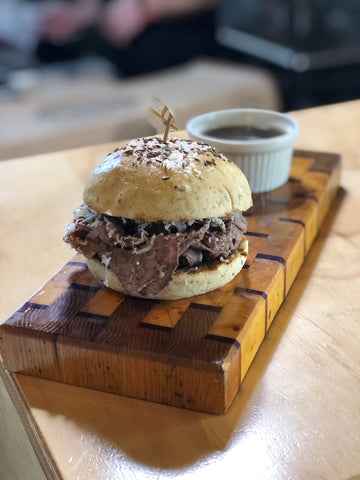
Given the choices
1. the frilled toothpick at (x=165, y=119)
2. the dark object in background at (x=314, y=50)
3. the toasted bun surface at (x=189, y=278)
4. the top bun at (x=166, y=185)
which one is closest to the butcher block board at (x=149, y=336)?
the toasted bun surface at (x=189, y=278)

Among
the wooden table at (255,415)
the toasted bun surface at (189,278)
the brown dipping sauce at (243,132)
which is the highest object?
the toasted bun surface at (189,278)

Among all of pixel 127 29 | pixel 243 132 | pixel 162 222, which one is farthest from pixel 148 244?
pixel 127 29

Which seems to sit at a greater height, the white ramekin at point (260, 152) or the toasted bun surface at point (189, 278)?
the toasted bun surface at point (189, 278)

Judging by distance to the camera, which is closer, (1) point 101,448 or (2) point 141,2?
(1) point 101,448

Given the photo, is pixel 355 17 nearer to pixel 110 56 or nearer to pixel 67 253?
pixel 110 56

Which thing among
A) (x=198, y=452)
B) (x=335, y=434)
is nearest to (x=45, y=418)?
(x=198, y=452)

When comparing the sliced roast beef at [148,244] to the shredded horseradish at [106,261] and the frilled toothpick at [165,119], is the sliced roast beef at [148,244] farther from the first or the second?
the frilled toothpick at [165,119]

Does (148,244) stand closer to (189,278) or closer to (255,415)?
(189,278)
